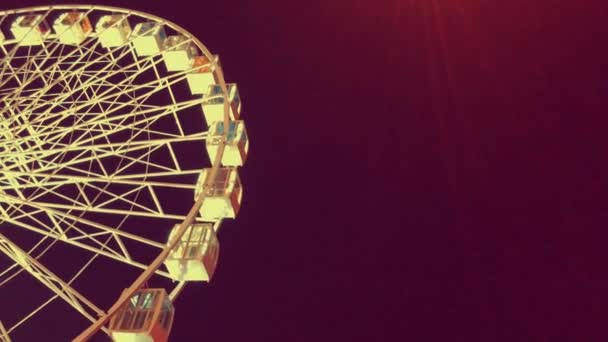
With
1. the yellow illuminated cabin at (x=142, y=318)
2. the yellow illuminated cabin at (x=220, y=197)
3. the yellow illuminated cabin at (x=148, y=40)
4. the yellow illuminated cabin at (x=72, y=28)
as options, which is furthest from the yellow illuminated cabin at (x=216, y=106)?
the yellow illuminated cabin at (x=142, y=318)

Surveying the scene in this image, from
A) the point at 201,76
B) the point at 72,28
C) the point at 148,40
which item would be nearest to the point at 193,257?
the point at 201,76

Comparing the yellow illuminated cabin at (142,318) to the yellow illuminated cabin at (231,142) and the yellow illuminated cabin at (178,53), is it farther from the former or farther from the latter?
the yellow illuminated cabin at (178,53)

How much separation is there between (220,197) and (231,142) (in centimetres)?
115

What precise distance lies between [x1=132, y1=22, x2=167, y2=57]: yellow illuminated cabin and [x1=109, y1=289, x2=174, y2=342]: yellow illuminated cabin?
5361 millimetres

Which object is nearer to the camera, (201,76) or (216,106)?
(216,106)

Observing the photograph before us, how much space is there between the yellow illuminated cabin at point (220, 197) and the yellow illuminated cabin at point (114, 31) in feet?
13.2

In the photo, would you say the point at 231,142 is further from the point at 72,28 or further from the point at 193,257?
the point at 72,28

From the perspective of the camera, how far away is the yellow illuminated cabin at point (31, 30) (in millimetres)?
11484

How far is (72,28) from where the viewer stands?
11.5 m

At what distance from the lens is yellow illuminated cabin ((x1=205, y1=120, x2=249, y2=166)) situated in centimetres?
921

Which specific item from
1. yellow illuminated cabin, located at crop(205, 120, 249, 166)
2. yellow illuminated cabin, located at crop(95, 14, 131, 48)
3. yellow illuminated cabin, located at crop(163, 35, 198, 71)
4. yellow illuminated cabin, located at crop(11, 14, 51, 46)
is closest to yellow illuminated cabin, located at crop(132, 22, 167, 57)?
yellow illuminated cabin, located at crop(163, 35, 198, 71)

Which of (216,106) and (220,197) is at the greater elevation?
(216,106)

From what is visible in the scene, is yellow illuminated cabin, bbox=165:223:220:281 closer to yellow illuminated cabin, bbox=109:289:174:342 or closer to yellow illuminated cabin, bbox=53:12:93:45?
yellow illuminated cabin, bbox=109:289:174:342

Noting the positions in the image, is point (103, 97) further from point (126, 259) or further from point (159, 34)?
point (126, 259)
